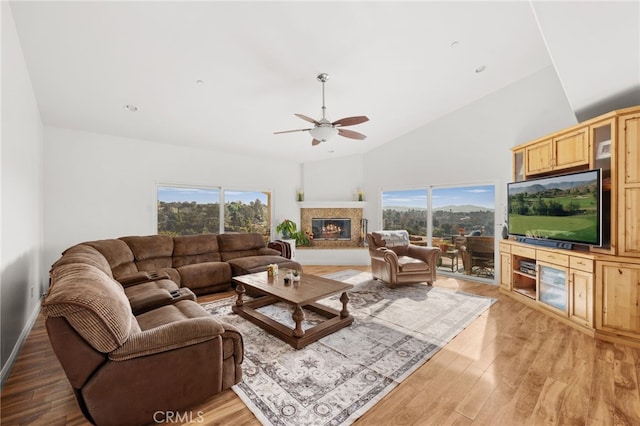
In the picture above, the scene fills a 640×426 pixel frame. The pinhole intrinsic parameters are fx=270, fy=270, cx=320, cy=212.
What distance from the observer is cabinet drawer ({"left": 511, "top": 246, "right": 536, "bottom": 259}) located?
3.83m

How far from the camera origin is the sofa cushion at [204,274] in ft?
13.8

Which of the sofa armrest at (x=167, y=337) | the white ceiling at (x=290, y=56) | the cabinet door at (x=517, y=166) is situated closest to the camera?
the sofa armrest at (x=167, y=337)

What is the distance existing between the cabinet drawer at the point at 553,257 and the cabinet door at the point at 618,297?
360 millimetres

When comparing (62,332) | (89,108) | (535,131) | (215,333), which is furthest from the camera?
(535,131)

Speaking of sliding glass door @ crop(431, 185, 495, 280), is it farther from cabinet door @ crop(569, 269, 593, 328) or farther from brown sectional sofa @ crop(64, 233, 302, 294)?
brown sectional sofa @ crop(64, 233, 302, 294)

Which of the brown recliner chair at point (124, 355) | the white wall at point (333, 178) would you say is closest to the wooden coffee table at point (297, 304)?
the brown recliner chair at point (124, 355)

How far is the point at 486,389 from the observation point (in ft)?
6.81

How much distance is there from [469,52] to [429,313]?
3.49m

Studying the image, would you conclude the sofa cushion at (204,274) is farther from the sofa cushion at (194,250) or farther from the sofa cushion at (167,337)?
the sofa cushion at (167,337)

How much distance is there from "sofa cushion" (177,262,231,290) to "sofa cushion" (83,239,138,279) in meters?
0.67

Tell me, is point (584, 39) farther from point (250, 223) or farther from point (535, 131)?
point (250, 223)

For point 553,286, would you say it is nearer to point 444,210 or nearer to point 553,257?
point 553,257

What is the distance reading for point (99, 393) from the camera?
5.03ft

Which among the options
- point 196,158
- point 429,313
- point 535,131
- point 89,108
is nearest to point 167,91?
point 89,108
